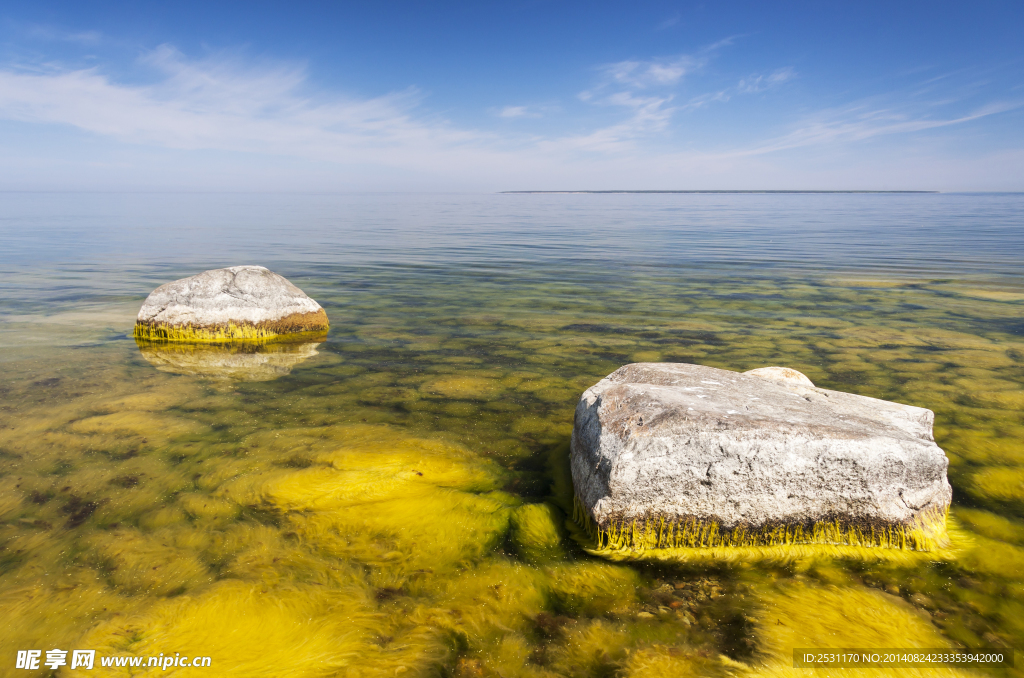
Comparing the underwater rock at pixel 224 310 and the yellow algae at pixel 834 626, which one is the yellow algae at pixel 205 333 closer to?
the underwater rock at pixel 224 310

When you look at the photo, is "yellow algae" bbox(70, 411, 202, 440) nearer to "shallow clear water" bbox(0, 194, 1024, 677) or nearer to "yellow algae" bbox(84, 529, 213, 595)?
"shallow clear water" bbox(0, 194, 1024, 677)

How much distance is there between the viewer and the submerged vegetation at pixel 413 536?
2.84 m

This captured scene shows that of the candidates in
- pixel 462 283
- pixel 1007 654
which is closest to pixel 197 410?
pixel 1007 654

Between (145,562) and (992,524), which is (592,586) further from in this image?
(992,524)

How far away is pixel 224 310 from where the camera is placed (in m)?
8.51

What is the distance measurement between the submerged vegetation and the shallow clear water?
0.02 meters

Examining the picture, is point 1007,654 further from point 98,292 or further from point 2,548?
point 98,292

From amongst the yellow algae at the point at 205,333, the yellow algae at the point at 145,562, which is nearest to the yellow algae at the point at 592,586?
the yellow algae at the point at 145,562

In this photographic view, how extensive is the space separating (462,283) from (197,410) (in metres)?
9.12

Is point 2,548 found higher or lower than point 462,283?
lower

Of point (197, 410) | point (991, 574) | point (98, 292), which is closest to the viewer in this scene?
point (991, 574)

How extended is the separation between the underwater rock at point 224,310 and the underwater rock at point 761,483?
6.85 metres

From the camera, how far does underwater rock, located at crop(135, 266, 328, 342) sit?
27.5ft

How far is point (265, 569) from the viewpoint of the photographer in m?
3.37
